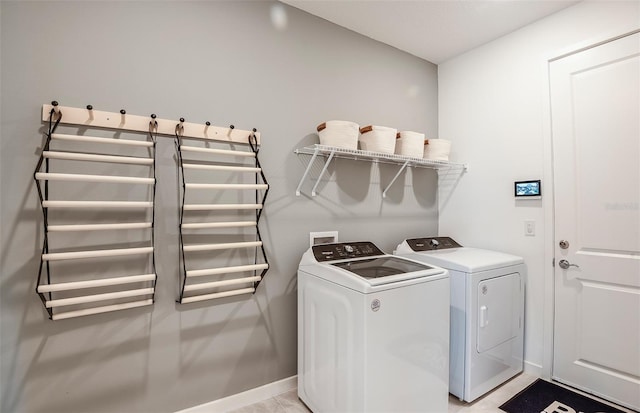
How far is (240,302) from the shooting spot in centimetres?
194

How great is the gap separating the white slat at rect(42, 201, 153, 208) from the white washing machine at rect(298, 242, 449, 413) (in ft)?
3.23

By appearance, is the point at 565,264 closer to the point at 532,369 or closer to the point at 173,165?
the point at 532,369

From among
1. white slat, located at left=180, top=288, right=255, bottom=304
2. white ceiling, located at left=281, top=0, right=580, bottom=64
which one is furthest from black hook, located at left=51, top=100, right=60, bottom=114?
white ceiling, located at left=281, top=0, right=580, bottom=64

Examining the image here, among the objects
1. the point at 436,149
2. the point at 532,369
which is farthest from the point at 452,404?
the point at 436,149

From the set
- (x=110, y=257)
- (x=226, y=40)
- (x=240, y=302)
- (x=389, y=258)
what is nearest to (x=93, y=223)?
(x=110, y=257)

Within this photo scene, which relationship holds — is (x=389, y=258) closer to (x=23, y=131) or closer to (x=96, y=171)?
(x=96, y=171)

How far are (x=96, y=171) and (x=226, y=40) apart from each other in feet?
3.49

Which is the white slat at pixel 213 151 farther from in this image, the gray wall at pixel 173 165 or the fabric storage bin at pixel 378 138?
the fabric storage bin at pixel 378 138

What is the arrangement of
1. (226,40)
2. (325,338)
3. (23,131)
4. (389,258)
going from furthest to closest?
1. (389,258)
2. (226,40)
3. (325,338)
4. (23,131)

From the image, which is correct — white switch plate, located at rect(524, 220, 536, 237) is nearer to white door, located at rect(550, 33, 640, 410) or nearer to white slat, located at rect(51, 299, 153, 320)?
white door, located at rect(550, 33, 640, 410)

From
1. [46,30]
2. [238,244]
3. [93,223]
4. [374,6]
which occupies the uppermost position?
[374,6]

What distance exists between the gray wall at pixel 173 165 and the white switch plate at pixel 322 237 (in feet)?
0.15

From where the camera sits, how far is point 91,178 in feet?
4.65

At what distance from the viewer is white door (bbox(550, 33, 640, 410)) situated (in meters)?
1.91
